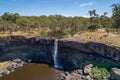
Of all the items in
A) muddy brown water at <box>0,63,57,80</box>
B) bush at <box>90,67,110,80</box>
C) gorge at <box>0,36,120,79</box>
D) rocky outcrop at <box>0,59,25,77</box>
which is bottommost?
muddy brown water at <box>0,63,57,80</box>

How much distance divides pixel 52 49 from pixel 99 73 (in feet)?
73.3

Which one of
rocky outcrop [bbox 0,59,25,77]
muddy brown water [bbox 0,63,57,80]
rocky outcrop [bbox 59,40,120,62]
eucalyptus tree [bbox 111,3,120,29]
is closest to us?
rocky outcrop [bbox 59,40,120,62]

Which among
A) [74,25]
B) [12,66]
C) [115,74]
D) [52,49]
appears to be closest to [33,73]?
[12,66]

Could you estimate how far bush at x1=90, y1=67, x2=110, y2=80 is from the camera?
1624 inches

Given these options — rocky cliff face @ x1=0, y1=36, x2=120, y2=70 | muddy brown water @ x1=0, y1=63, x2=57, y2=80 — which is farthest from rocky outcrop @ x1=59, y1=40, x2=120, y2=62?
muddy brown water @ x1=0, y1=63, x2=57, y2=80

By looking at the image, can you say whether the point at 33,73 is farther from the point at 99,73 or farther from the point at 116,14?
the point at 116,14

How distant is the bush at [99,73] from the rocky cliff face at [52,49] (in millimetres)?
4838

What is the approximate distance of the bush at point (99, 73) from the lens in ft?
135

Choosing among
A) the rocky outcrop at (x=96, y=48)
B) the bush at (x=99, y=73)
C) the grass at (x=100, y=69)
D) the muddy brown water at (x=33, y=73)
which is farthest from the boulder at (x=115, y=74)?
the muddy brown water at (x=33, y=73)

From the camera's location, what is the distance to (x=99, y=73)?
1670 inches

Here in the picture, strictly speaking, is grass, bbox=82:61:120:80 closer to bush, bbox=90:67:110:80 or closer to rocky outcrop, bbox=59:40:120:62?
bush, bbox=90:67:110:80

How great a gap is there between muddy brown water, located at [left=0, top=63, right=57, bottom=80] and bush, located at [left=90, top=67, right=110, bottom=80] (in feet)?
30.3

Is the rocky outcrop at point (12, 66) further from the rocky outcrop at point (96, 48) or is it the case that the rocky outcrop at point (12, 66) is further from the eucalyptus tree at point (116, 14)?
the eucalyptus tree at point (116, 14)

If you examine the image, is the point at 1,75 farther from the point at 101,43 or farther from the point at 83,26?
the point at 83,26
